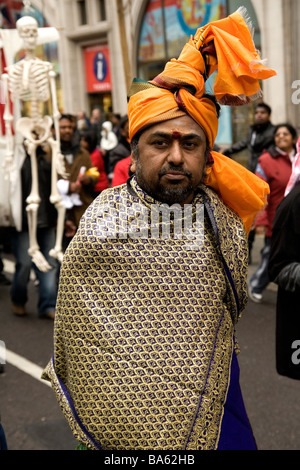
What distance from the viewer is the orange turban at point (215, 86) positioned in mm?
2043

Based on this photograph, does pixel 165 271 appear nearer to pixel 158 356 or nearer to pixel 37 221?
pixel 158 356

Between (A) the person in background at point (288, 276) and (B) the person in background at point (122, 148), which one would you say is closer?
(A) the person in background at point (288, 276)

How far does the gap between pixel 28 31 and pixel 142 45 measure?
34.9 ft

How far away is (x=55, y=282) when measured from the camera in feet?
19.6

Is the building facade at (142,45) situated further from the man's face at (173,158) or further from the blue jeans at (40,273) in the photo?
the man's face at (173,158)

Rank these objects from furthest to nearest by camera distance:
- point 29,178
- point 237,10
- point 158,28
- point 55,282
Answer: point 158,28
point 55,282
point 29,178
point 237,10

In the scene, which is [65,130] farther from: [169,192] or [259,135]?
[169,192]

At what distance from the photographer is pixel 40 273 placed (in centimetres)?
573

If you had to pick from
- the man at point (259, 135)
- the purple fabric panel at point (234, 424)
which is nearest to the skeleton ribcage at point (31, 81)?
the man at point (259, 135)

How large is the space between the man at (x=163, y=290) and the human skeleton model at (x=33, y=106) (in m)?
3.30

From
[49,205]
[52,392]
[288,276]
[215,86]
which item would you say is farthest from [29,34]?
[215,86]
